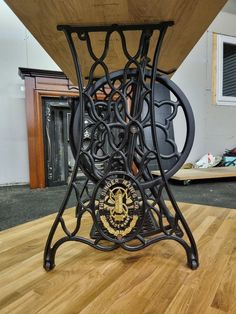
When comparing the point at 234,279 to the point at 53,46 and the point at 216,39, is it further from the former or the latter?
the point at 216,39

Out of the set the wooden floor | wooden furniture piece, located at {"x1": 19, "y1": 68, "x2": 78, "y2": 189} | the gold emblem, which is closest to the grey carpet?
wooden furniture piece, located at {"x1": 19, "y1": 68, "x2": 78, "y2": 189}

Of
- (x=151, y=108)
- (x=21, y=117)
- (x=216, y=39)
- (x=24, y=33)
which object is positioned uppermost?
(x=216, y=39)

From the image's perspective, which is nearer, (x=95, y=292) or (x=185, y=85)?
(x=95, y=292)

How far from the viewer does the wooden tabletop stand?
59 cm

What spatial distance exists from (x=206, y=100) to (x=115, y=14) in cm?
346

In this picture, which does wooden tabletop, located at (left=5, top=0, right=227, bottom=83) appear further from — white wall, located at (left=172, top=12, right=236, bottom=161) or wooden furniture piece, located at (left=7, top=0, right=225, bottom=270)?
white wall, located at (left=172, top=12, right=236, bottom=161)

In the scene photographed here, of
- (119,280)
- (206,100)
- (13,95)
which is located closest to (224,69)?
(206,100)

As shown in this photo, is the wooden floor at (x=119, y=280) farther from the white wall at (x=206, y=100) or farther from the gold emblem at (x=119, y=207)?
the white wall at (x=206, y=100)

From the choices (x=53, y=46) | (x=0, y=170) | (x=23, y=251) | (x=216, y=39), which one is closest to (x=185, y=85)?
(x=216, y=39)

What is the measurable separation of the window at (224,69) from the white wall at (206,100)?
92 mm

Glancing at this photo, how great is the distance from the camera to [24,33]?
2814mm

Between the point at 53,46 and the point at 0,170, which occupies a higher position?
the point at 53,46

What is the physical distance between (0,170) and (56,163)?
0.66 meters

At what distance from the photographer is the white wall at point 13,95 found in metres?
2.73
